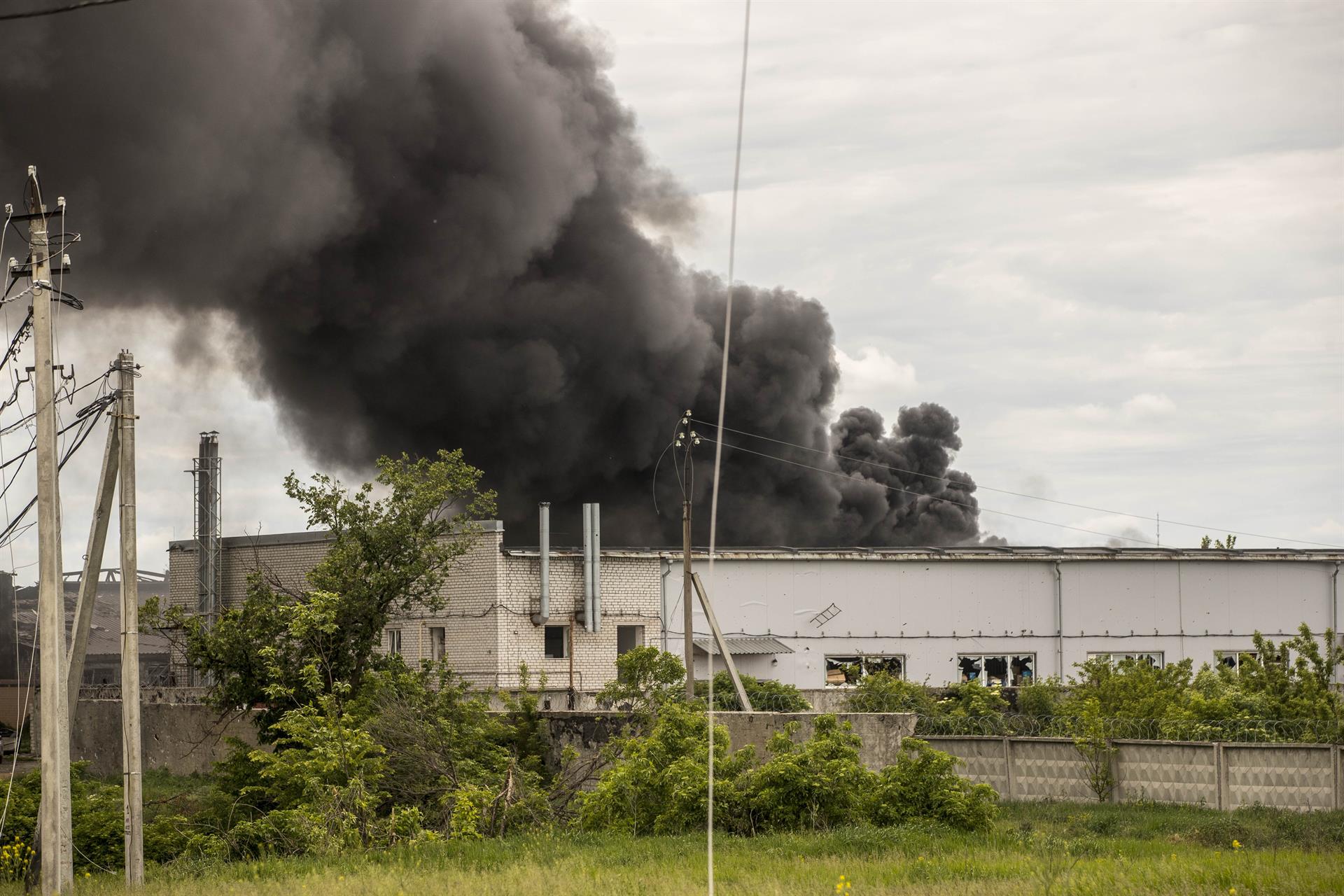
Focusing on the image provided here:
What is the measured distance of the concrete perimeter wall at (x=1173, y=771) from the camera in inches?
728

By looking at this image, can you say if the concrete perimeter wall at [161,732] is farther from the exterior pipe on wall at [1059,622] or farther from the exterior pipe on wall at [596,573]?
the exterior pipe on wall at [1059,622]

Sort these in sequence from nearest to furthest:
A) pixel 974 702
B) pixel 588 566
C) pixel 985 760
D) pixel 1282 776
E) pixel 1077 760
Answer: pixel 1282 776 → pixel 1077 760 → pixel 985 760 → pixel 974 702 → pixel 588 566

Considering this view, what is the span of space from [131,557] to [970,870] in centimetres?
968

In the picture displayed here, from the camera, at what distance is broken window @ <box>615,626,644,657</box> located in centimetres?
3285

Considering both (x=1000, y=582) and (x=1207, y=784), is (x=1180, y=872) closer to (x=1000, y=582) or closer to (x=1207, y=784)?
(x=1207, y=784)

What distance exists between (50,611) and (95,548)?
1062mm

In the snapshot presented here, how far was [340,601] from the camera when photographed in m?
22.4

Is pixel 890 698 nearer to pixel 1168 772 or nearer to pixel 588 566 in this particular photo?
pixel 1168 772

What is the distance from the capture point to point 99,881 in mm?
15344

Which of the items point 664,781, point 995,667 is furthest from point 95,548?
point 995,667

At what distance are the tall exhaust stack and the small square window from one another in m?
11.3

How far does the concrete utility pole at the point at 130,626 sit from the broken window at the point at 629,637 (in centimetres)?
1832

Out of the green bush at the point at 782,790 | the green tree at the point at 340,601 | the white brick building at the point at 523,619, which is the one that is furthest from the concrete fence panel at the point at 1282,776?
the white brick building at the point at 523,619

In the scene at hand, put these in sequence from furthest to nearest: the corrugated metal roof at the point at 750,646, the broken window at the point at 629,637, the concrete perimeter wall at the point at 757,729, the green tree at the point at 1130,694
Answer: the corrugated metal roof at the point at 750,646 → the broken window at the point at 629,637 → the green tree at the point at 1130,694 → the concrete perimeter wall at the point at 757,729
